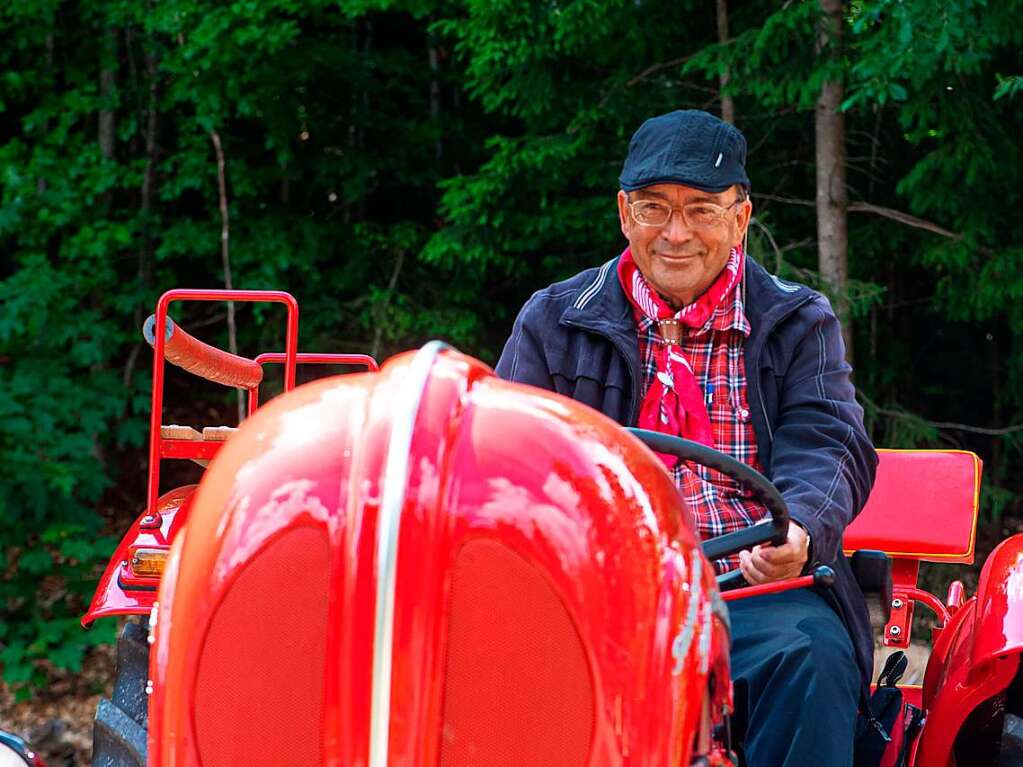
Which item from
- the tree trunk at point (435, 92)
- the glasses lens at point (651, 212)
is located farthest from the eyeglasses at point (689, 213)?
the tree trunk at point (435, 92)

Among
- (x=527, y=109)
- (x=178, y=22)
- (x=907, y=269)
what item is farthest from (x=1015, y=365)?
(x=178, y=22)

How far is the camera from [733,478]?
1686 mm

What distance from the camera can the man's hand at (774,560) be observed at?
6.52 ft

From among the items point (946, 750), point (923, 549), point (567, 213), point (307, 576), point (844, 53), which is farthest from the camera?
point (567, 213)

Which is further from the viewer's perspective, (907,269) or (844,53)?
(907,269)

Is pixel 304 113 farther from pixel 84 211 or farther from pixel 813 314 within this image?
pixel 813 314

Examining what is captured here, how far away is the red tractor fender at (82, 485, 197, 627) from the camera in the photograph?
2453mm

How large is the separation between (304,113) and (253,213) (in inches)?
27.3

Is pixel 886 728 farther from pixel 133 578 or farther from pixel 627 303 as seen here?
pixel 133 578

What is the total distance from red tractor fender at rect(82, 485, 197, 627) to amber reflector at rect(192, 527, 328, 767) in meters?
1.10

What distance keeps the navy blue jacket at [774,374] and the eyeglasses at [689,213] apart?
0.51ft

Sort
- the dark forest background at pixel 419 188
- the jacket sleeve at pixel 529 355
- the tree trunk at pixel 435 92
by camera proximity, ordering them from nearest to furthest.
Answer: the jacket sleeve at pixel 529 355 → the dark forest background at pixel 419 188 → the tree trunk at pixel 435 92

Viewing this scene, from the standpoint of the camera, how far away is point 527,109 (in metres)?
6.46

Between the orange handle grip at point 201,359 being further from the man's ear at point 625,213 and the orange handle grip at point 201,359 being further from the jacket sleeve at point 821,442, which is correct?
the jacket sleeve at point 821,442
